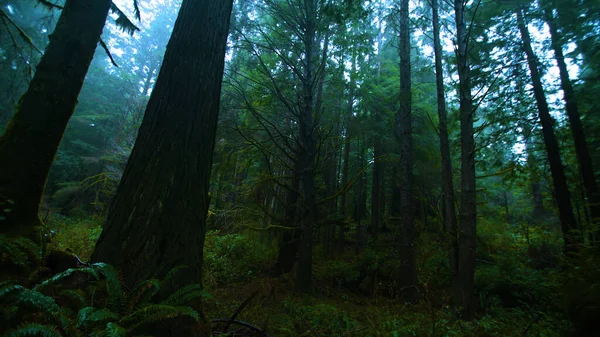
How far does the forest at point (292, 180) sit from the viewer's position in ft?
7.60

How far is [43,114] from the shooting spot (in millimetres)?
3100

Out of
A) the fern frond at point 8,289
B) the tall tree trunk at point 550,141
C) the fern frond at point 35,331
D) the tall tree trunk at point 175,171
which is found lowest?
the fern frond at point 35,331

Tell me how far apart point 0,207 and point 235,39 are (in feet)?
19.7

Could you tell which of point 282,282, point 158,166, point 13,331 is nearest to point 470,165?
point 158,166

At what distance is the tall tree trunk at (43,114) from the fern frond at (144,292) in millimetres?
1763

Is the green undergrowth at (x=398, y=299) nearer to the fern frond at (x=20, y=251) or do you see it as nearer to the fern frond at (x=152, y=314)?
the fern frond at (x=152, y=314)

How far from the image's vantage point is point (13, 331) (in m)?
1.33

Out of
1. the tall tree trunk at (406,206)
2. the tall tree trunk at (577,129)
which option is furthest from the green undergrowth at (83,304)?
the tall tree trunk at (577,129)

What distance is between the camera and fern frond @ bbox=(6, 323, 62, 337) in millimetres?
1310

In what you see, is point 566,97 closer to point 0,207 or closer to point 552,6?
point 552,6

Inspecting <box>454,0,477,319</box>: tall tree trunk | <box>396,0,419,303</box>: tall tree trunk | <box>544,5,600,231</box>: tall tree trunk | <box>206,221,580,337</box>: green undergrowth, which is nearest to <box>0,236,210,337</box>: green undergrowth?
<box>206,221,580,337</box>: green undergrowth

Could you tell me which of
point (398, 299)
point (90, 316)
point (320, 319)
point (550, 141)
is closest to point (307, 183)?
point (320, 319)

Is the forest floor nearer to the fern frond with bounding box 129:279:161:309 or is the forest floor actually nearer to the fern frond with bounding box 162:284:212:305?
the fern frond with bounding box 162:284:212:305

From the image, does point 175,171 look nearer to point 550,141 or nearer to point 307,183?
point 307,183
